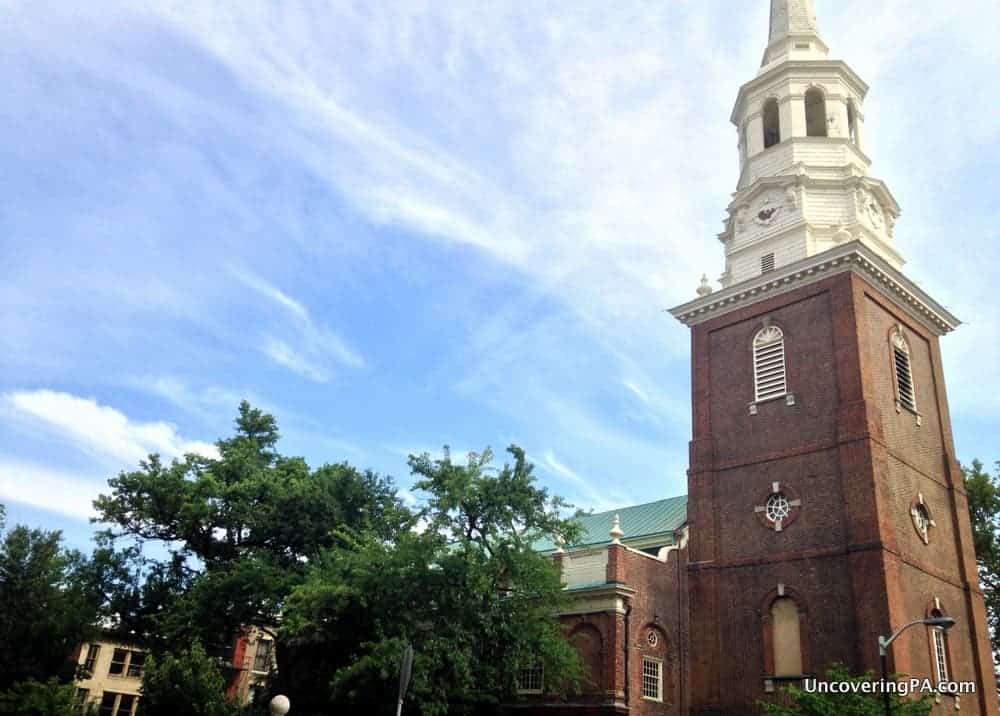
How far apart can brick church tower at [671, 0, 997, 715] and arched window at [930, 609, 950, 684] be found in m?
0.07

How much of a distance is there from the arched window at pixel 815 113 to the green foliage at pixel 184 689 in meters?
30.1

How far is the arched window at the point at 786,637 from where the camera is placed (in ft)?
89.8

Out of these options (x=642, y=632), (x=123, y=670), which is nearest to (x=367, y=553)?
(x=642, y=632)

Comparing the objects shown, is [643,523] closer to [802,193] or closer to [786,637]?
[786,637]

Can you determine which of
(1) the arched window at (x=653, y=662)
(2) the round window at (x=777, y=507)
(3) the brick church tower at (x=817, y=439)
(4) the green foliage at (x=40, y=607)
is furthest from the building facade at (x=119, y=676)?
(2) the round window at (x=777, y=507)

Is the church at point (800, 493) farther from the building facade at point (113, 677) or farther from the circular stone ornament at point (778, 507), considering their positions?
the building facade at point (113, 677)

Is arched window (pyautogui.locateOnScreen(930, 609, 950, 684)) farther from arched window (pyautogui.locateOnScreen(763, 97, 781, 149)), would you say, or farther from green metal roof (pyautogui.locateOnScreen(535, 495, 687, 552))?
arched window (pyautogui.locateOnScreen(763, 97, 781, 149))

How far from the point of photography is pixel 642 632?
1172 inches

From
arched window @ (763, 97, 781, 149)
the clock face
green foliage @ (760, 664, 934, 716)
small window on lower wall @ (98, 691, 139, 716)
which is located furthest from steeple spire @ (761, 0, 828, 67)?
small window on lower wall @ (98, 691, 139, 716)

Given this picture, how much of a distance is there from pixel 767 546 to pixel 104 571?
25633mm

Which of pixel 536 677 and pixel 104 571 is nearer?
pixel 536 677

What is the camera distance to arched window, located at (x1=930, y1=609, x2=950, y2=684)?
26953 millimetres

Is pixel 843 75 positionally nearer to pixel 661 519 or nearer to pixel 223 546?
pixel 661 519

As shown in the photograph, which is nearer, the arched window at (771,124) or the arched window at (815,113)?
the arched window at (815,113)
